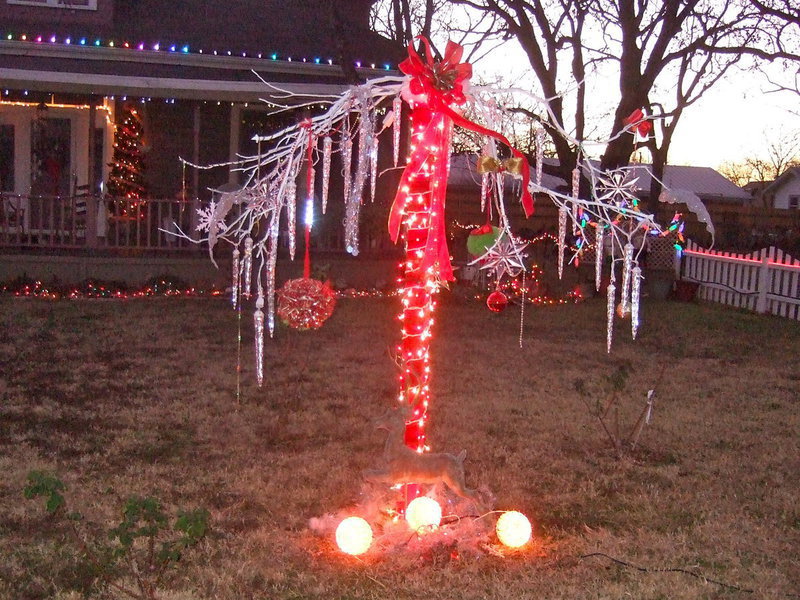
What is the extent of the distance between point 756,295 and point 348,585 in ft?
37.1

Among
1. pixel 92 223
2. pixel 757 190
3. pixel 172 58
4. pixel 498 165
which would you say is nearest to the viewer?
pixel 498 165

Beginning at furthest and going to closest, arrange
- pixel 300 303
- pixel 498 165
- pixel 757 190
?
pixel 757 190 → pixel 300 303 → pixel 498 165

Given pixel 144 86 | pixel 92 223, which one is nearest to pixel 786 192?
pixel 144 86

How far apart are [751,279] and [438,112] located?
11.1 m

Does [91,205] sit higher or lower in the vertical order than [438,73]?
lower

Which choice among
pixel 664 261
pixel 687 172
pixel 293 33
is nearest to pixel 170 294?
pixel 293 33

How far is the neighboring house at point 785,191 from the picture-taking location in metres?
42.0

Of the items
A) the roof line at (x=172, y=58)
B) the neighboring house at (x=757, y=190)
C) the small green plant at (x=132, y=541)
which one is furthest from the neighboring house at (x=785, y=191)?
the small green plant at (x=132, y=541)

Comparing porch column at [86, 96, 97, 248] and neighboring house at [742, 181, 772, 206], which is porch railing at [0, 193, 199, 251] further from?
neighboring house at [742, 181, 772, 206]

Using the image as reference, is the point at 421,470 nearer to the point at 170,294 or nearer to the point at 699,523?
the point at 699,523

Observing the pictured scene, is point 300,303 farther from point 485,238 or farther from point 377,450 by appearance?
point 485,238

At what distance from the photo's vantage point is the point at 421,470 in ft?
12.9

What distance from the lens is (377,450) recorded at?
5719 millimetres

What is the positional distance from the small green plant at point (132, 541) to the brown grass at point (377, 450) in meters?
0.13
